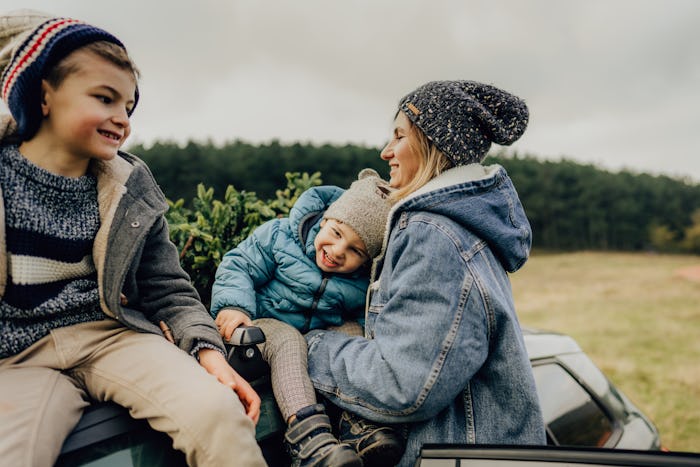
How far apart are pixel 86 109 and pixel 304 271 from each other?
1088 mm

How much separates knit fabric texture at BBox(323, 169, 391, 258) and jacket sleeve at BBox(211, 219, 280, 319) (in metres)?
0.31

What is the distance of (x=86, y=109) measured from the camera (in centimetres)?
156

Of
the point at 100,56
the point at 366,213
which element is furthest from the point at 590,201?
the point at 100,56

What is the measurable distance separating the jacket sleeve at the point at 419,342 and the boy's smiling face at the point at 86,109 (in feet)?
3.32

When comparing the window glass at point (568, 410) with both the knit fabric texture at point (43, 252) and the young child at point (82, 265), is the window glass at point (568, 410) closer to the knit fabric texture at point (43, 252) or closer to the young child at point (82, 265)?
the young child at point (82, 265)

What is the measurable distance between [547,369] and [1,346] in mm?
2578

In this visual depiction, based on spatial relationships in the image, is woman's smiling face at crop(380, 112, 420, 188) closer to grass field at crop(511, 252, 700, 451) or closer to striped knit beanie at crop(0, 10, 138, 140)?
striped knit beanie at crop(0, 10, 138, 140)

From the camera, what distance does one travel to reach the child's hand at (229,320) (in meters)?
2.05

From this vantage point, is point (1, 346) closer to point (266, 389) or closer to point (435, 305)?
point (266, 389)

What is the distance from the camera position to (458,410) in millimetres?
1769

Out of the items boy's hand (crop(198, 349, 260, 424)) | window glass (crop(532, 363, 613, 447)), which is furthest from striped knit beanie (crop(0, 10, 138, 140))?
window glass (crop(532, 363, 613, 447))

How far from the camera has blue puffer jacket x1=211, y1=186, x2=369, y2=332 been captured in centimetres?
224

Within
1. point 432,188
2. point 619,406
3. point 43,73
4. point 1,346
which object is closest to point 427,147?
point 432,188

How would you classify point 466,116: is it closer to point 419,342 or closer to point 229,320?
point 419,342
